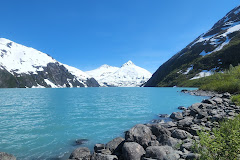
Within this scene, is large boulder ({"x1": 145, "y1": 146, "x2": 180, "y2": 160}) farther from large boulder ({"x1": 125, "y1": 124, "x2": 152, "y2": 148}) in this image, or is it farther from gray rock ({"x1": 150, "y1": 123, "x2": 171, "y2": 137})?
gray rock ({"x1": 150, "y1": 123, "x2": 171, "y2": 137})

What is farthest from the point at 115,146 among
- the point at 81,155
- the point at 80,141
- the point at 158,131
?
the point at 80,141

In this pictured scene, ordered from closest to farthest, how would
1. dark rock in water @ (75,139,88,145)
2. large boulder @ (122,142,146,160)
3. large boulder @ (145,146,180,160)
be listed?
large boulder @ (145,146,180,160), large boulder @ (122,142,146,160), dark rock in water @ (75,139,88,145)

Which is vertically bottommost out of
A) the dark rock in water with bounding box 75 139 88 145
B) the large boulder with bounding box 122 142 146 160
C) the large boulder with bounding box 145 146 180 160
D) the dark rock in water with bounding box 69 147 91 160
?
the dark rock in water with bounding box 75 139 88 145

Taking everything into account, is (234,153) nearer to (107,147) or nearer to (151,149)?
(151,149)

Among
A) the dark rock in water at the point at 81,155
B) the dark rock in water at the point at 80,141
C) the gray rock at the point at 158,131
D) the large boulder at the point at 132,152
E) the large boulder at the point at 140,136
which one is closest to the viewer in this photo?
the large boulder at the point at 132,152

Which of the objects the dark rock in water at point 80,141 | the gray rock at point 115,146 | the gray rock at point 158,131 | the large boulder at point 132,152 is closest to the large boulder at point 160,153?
the large boulder at point 132,152

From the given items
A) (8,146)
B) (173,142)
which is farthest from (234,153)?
(8,146)

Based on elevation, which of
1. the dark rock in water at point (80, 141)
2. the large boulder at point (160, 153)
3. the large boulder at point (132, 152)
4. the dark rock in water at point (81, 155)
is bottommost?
the dark rock in water at point (80, 141)

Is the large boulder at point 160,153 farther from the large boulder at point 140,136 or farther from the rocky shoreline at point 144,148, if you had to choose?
the large boulder at point 140,136

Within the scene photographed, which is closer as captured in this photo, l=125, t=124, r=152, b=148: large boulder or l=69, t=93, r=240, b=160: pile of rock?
l=69, t=93, r=240, b=160: pile of rock

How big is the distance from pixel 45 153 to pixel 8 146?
5074 mm

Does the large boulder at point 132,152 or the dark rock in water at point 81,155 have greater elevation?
the large boulder at point 132,152

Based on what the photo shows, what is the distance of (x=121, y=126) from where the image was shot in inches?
984

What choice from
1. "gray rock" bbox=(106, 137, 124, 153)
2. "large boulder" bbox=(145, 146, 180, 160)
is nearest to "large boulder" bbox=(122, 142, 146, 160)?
"large boulder" bbox=(145, 146, 180, 160)
